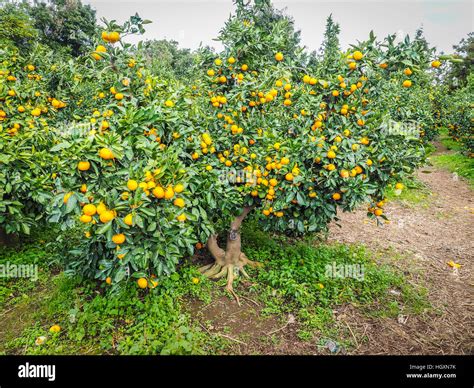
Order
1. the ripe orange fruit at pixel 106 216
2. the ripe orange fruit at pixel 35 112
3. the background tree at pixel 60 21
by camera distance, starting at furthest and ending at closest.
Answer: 1. the background tree at pixel 60 21
2. the ripe orange fruit at pixel 35 112
3. the ripe orange fruit at pixel 106 216

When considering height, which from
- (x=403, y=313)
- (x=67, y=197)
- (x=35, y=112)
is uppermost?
(x=35, y=112)

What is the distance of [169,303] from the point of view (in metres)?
3.23

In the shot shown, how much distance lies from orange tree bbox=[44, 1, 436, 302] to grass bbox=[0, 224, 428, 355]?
15.2 inches

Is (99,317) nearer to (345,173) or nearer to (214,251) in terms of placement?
(214,251)

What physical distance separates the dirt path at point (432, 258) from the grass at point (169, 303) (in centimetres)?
24

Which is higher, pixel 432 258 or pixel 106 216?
pixel 106 216

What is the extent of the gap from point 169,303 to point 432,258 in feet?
13.6

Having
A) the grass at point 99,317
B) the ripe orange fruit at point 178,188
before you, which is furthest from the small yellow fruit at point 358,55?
the grass at point 99,317

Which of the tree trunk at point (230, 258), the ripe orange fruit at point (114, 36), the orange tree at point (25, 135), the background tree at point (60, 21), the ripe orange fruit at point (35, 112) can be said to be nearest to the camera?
the ripe orange fruit at point (114, 36)

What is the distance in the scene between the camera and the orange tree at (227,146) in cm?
228

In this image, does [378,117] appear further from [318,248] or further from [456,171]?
[456,171]

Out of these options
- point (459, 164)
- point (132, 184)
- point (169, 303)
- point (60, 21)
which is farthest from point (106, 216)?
point (60, 21)

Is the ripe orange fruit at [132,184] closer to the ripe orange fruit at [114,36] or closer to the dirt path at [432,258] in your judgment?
the ripe orange fruit at [114,36]
